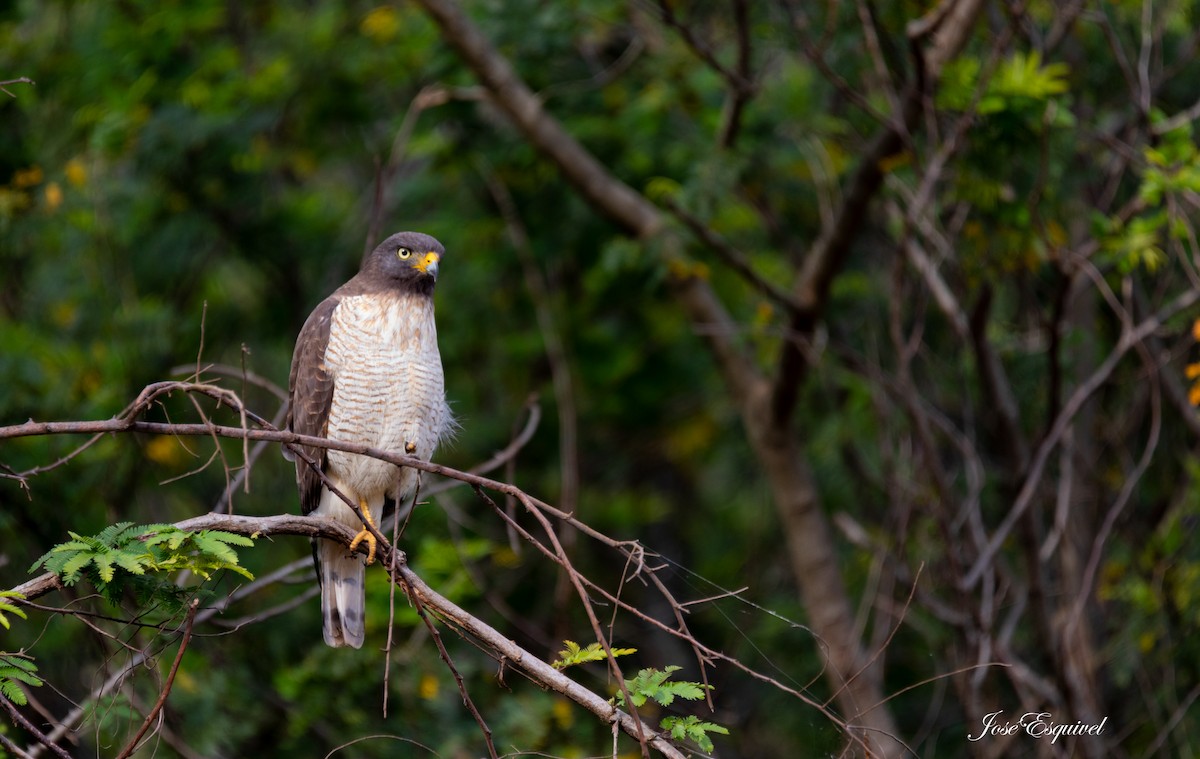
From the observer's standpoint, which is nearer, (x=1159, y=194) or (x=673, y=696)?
(x=673, y=696)

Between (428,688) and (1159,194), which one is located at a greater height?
(1159,194)

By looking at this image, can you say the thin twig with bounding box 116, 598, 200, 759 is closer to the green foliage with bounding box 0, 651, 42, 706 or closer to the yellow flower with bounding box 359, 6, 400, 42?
the green foliage with bounding box 0, 651, 42, 706

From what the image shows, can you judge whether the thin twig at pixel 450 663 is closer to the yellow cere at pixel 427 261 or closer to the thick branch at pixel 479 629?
the thick branch at pixel 479 629

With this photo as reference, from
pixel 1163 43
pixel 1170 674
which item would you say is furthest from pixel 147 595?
pixel 1163 43

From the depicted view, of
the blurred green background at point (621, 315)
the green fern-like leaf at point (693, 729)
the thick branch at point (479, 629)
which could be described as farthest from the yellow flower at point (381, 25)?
the green fern-like leaf at point (693, 729)

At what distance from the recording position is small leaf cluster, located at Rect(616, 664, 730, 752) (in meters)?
2.76

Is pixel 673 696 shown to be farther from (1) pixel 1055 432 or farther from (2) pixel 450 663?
(1) pixel 1055 432

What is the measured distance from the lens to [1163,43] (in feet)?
24.0

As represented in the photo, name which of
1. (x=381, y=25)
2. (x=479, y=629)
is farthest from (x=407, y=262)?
(x=381, y=25)

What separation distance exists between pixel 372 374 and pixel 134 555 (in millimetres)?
1605

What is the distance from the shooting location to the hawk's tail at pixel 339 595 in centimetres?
461

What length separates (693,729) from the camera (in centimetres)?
278

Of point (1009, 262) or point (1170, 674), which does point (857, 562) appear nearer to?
point (1170, 674)

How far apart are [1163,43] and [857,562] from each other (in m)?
3.47
